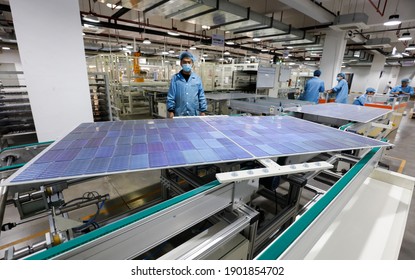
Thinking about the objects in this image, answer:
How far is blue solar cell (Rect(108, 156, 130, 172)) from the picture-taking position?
0.97m

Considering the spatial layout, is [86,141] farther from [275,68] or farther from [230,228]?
[275,68]

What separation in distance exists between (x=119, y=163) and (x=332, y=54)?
8006mm

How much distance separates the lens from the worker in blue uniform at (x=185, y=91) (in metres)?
2.90

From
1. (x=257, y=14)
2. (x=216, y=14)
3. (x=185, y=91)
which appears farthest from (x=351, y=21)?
(x=185, y=91)

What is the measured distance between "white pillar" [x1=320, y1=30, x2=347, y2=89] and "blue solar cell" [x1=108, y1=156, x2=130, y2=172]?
7779 mm

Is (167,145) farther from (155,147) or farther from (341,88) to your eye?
(341,88)

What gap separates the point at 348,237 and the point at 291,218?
74 centimetres

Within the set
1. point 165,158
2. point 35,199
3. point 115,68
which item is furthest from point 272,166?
point 115,68

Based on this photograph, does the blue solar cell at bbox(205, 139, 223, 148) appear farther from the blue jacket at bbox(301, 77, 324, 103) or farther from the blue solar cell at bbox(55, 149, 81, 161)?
the blue jacket at bbox(301, 77, 324, 103)

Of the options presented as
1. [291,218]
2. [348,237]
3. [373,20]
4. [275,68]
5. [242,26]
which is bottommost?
[291,218]

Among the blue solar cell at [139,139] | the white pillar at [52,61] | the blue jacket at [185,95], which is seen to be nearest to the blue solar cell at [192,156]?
the blue solar cell at [139,139]

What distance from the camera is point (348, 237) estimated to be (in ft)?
4.24

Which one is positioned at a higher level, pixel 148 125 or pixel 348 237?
pixel 148 125

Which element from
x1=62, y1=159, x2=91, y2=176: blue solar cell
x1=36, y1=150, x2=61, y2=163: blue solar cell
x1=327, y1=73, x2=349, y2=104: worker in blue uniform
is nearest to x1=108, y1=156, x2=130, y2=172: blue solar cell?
x1=62, y1=159, x2=91, y2=176: blue solar cell
